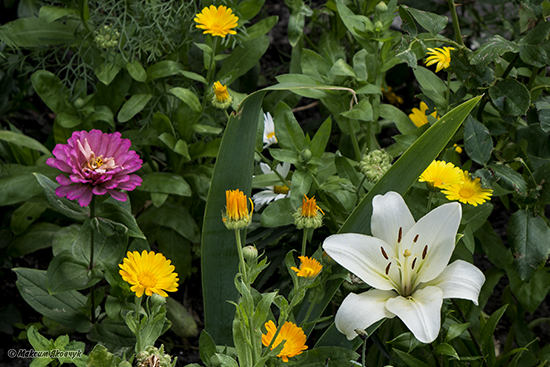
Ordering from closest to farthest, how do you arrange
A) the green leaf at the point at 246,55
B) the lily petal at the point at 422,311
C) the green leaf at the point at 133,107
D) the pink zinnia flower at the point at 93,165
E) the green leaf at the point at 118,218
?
the lily petal at the point at 422,311, the pink zinnia flower at the point at 93,165, the green leaf at the point at 118,218, the green leaf at the point at 133,107, the green leaf at the point at 246,55

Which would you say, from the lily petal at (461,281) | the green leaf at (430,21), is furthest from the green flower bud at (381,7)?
the lily petal at (461,281)

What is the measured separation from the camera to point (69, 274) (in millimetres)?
958

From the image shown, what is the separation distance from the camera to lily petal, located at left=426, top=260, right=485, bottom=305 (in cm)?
76

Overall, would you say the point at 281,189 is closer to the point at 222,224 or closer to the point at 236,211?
the point at 222,224

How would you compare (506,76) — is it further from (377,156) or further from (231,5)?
(231,5)

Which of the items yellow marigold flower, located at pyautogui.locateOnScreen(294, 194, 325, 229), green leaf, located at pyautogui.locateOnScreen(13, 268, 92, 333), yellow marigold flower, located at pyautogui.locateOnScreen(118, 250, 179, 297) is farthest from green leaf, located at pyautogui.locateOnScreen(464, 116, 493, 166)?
green leaf, located at pyautogui.locateOnScreen(13, 268, 92, 333)

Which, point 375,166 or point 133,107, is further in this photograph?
point 133,107

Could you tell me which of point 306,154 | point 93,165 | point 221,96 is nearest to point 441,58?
point 306,154

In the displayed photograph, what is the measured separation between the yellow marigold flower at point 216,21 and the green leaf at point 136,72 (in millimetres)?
232

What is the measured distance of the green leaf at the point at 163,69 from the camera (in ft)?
4.28

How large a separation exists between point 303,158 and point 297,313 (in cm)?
29

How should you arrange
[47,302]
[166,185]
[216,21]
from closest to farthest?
1. [47,302]
2. [216,21]
3. [166,185]

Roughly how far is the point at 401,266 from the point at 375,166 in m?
0.18

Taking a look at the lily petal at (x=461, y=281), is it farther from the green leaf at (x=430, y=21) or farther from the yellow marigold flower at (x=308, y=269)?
the green leaf at (x=430, y=21)
